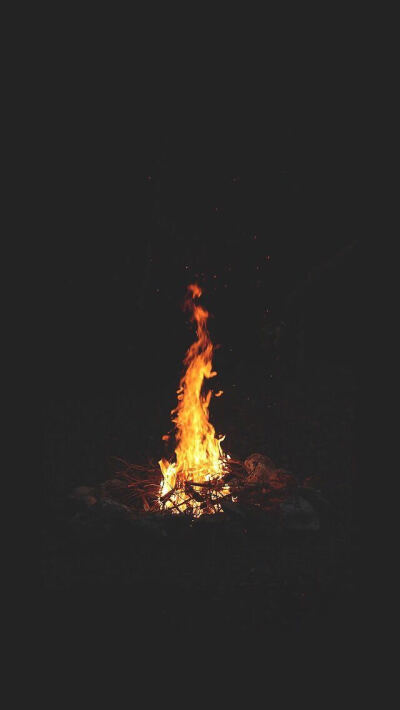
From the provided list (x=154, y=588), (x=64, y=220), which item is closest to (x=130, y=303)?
(x=64, y=220)

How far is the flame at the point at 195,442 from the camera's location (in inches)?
152

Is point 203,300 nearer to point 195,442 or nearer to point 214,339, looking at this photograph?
point 214,339

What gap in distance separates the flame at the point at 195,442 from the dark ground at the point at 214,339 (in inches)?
6.7

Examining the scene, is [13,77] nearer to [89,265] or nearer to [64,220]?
[64,220]

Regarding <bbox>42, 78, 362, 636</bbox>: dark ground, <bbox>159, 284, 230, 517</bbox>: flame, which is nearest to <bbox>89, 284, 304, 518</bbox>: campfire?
<bbox>159, 284, 230, 517</bbox>: flame

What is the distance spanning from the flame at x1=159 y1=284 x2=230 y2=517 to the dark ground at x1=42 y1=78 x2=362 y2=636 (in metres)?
0.17

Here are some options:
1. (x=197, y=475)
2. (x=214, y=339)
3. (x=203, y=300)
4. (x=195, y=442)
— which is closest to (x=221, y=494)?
(x=197, y=475)

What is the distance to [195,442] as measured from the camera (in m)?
4.23

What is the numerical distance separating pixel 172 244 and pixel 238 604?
2.31m

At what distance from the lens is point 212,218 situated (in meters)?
4.02

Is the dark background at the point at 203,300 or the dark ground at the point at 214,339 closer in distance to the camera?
the dark ground at the point at 214,339

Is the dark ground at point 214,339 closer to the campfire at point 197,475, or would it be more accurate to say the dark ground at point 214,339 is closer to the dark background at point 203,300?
the dark background at point 203,300

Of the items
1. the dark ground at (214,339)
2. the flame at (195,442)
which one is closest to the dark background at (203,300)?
the dark ground at (214,339)

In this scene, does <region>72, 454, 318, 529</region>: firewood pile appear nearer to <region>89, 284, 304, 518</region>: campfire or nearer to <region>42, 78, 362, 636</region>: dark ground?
<region>89, 284, 304, 518</region>: campfire
